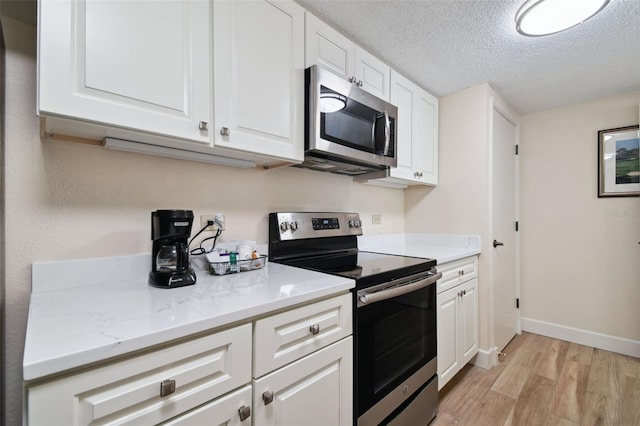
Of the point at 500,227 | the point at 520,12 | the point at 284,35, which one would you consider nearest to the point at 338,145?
the point at 284,35

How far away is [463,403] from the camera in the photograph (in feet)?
6.03

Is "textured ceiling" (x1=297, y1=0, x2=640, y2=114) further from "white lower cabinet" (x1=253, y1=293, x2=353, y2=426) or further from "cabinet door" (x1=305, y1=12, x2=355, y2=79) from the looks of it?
"white lower cabinet" (x1=253, y1=293, x2=353, y2=426)

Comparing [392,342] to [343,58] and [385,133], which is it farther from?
[343,58]

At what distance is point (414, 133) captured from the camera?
87.5 inches

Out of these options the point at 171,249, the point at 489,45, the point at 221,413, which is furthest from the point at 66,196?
the point at 489,45

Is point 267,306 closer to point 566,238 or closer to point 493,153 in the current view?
point 493,153

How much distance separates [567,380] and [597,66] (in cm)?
226

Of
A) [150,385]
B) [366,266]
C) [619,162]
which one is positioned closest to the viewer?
[150,385]

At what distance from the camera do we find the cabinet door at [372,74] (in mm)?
1726

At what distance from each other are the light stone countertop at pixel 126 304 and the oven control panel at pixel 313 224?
1.00 ft

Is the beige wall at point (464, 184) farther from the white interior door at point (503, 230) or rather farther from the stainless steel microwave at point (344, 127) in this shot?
the stainless steel microwave at point (344, 127)

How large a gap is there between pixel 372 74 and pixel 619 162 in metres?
2.42

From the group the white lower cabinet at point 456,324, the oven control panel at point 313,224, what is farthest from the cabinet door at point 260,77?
the white lower cabinet at point 456,324

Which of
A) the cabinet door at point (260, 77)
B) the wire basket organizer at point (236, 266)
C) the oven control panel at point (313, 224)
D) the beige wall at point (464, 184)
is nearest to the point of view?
the cabinet door at point (260, 77)
